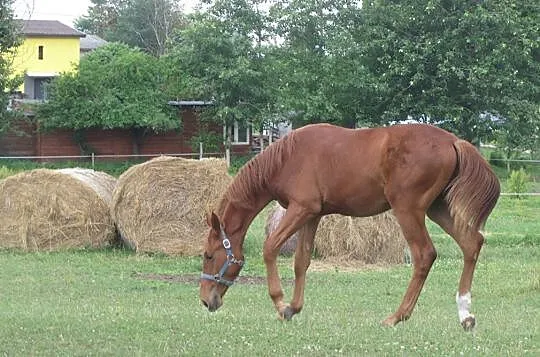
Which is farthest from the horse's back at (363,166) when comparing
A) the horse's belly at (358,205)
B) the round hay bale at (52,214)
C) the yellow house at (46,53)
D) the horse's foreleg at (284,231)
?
A: the yellow house at (46,53)

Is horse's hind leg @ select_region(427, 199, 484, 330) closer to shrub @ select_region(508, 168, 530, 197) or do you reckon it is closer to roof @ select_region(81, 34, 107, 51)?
shrub @ select_region(508, 168, 530, 197)

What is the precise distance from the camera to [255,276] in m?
14.2

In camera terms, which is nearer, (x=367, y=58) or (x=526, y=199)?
(x=526, y=199)

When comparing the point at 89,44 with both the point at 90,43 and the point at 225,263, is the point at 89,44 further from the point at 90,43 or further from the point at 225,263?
the point at 225,263

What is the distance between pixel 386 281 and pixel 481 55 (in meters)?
26.2

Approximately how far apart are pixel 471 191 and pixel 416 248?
66 centimetres

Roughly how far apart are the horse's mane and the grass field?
1.09 m

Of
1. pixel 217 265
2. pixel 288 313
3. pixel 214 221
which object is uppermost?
pixel 214 221

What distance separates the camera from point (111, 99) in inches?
1599

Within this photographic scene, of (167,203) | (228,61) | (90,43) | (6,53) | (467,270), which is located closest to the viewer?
(467,270)

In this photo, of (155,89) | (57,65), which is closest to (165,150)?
(155,89)

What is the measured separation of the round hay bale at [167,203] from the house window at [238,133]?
2446 centimetres

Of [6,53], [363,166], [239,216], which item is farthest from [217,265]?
[6,53]

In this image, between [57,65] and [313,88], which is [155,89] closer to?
[313,88]
